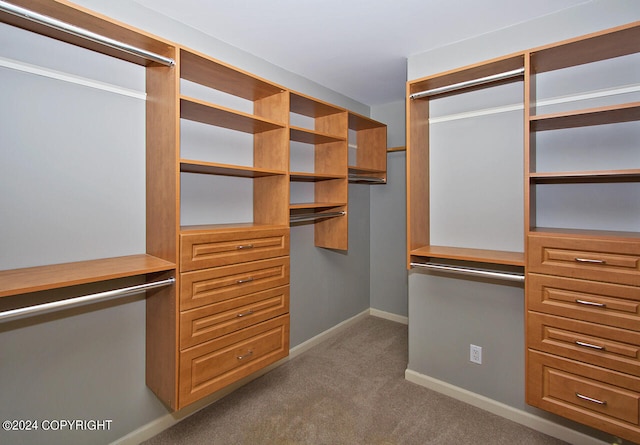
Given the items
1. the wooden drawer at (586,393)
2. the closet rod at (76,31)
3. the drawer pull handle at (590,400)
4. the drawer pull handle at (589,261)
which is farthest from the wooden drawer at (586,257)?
the closet rod at (76,31)

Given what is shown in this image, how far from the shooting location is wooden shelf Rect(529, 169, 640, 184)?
159 centimetres

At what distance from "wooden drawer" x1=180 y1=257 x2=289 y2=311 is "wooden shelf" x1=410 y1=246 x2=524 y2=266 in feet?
3.15

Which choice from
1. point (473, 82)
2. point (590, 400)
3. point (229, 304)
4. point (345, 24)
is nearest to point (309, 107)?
point (345, 24)

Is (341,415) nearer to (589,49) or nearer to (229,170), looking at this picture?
(229,170)

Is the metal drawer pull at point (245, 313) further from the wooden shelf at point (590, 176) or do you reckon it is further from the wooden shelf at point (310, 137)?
the wooden shelf at point (590, 176)

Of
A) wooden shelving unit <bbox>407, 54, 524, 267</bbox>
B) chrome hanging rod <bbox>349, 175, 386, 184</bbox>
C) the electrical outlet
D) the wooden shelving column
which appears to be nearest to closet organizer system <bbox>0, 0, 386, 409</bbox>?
the wooden shelving column

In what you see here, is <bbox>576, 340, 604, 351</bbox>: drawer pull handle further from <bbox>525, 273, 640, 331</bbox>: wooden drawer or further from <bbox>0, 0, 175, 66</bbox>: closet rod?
<bbox>0, 0, 175, 66</bbox>: closet rod

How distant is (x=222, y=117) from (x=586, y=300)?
7.45ft

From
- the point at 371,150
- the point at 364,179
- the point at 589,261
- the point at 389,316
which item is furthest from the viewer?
the point at 389,316

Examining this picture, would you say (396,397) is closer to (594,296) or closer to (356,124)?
(594,296)

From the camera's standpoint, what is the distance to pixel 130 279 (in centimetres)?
189

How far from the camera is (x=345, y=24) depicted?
6.82 feet

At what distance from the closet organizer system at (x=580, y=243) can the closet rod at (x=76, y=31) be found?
163 centimetres

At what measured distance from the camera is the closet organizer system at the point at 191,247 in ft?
4.89
